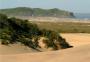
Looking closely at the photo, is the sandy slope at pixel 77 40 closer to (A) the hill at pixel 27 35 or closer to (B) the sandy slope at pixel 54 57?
(A) the hill at pixel 27 35

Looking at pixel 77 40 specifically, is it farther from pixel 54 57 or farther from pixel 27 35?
pixel 54 57

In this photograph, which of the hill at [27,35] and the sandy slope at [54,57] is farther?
the hill at [27,35]

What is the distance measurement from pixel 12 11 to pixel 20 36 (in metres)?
181

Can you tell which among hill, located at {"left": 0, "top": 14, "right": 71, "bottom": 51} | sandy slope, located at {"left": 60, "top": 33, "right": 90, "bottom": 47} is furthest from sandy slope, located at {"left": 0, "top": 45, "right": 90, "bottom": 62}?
sandy slope, located at {"left": 60, "top": 33, "right": 90, "bottom": 47}

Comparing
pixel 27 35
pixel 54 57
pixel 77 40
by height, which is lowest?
pixel 77 40

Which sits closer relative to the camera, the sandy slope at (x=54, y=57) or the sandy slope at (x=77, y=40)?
the sandy slope at (x=54, y=57)

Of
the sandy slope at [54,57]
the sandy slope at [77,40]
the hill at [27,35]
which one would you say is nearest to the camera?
the sandy slope at [54,57]

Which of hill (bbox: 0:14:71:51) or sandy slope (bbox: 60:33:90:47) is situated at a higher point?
hill (bbox: 0:14:71:51)

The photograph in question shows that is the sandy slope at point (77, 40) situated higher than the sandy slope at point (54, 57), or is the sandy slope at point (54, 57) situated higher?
the sandy slope at point (54, 57)

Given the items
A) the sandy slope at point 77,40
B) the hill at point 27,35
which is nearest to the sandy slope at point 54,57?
the hill at point 27,35

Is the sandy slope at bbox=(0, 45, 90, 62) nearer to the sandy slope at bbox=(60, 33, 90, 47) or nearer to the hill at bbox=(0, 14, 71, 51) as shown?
the hill at bbox=(0, 14, 71, 51)

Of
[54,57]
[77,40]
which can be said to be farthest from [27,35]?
[77,40]

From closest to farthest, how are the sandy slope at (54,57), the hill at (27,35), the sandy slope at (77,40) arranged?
the sandy slope at (54,57) → the hill at (27,35) → the sandy slope at (77,40)

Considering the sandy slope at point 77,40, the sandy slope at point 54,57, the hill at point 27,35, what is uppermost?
the sandy slope at point 54,57
